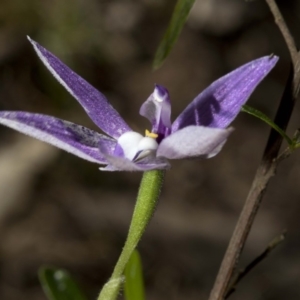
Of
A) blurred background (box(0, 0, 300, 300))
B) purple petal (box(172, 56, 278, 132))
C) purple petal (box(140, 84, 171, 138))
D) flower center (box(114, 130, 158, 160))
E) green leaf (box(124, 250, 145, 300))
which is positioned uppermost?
purple petal (box(172, 56, 278, 132))

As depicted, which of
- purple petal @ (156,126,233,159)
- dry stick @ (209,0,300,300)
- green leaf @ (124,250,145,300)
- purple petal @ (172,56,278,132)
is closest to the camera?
purple petal @ (156,126,233,159)

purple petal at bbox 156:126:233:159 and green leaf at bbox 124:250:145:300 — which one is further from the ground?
purple petal at bbox 156:126:233:159

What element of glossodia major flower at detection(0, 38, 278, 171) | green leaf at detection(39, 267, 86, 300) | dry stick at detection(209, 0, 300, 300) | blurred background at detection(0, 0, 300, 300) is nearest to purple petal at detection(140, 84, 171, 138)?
glossodia major flower at detection(0, 38, 278, 171)

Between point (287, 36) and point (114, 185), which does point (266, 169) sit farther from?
point (114, 185)

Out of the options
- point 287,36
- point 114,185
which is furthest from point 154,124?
point 114,185

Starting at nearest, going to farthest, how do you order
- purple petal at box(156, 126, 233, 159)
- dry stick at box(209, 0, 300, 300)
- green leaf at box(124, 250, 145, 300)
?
purple petal at box(156, 126, 233, 159)
dry stick at box(209, 0, 300, 300)
green leaf at box(124, 250, 145, 300)

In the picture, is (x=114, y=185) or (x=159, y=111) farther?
(x=114, y=185)

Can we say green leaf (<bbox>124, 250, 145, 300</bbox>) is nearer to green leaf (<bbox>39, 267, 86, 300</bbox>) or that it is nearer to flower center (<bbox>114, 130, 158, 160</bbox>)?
green leaf (<bbox>39, 267, 86, 300</bbox>)

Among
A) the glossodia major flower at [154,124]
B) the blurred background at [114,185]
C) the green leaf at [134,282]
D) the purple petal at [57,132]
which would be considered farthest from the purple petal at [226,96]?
the blurred background at [114,185]
